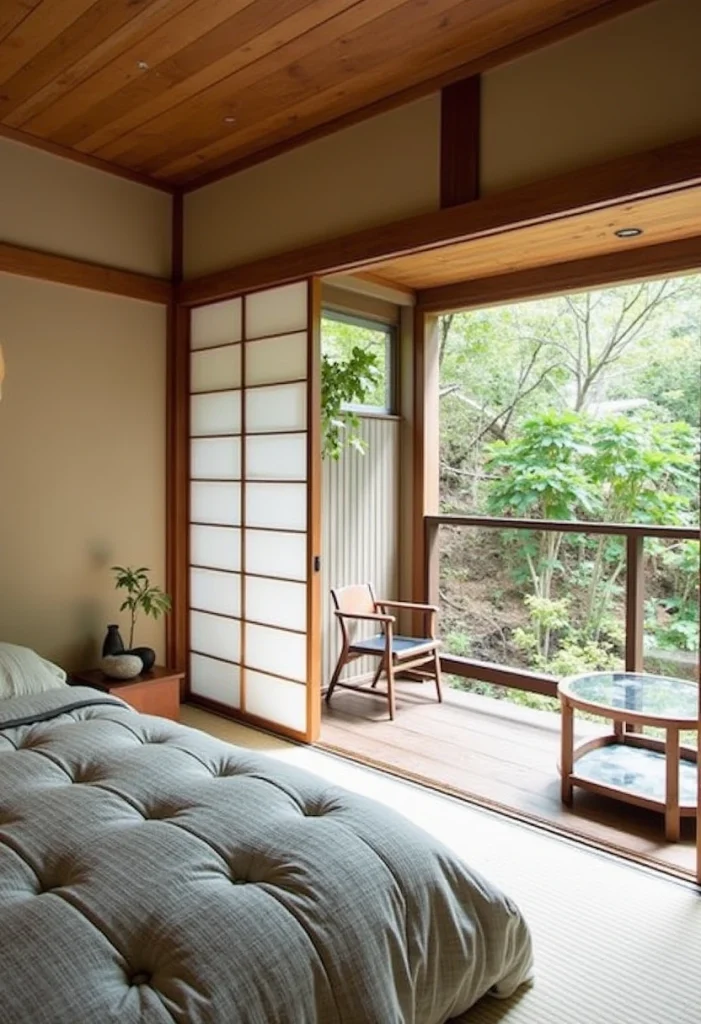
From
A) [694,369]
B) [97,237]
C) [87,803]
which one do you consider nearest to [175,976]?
[87,803]

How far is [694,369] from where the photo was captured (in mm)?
5719

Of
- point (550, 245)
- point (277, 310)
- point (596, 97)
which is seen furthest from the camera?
point (550, 245)

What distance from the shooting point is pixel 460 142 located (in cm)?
279

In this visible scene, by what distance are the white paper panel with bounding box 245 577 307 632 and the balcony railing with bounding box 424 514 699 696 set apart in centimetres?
146

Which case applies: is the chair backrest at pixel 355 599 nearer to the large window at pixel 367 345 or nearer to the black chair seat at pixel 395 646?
the black chair seat at pixel 395 646

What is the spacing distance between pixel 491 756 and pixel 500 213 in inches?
92.0

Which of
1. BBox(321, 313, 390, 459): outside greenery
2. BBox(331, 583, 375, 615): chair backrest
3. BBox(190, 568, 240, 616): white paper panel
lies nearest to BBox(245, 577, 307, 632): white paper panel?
BBox(190, 568, 240, 616): white paper panel

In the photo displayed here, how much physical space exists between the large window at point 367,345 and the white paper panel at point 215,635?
153 cm

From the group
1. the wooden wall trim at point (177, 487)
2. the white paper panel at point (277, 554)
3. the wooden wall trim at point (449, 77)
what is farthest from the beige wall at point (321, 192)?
the white paper panel at point (277, 554)

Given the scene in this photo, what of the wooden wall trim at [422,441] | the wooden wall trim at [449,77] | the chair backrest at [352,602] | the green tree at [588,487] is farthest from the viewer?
the green tree at [588,487]

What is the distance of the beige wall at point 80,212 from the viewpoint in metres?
3.43

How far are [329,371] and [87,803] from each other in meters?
3.11

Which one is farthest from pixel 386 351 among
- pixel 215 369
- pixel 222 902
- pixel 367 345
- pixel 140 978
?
pixel 140 978

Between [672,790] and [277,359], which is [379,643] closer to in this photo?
[277,359]
